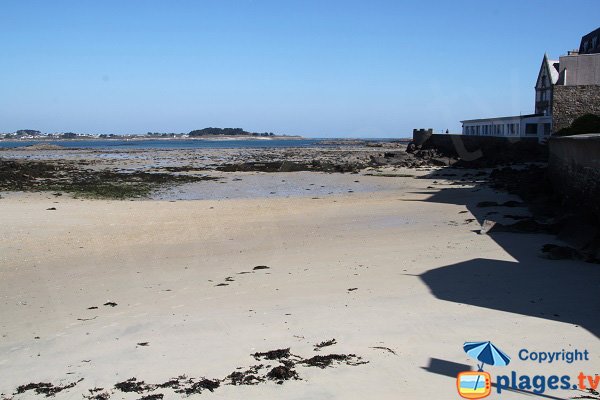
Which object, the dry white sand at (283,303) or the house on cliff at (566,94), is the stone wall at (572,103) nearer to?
the house on cliff at (566,94)

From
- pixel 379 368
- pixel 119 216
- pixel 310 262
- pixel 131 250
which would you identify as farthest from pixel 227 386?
pixel 119 216

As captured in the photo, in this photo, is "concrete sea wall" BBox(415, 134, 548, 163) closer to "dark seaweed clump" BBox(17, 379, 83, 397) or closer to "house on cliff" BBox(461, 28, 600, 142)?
"house on cliff" BBox(461, 28, 600, 142)

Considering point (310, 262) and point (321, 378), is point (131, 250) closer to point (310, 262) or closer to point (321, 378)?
point (310, 262)

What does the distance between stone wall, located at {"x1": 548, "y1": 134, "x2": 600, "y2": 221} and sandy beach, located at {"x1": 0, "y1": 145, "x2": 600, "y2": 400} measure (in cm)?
171

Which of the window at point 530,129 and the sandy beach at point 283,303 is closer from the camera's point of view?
the sandy beach at point 283,303

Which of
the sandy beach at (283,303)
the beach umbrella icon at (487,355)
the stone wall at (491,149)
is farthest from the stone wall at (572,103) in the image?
the beach umbrella icon at (487,355)

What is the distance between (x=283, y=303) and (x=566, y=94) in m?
25.7

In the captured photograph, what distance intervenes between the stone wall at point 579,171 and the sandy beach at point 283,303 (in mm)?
1714

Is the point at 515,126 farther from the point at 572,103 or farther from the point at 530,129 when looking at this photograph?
the point at 572,103

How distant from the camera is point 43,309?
6.77m

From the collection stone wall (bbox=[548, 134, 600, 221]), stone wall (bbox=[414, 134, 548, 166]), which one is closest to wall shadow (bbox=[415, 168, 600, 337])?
stone wall (bbox=[548, 134, 600, 221])

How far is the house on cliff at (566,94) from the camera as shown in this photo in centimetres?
2802

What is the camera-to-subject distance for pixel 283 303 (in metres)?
6.72

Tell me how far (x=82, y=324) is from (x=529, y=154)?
2860cm
